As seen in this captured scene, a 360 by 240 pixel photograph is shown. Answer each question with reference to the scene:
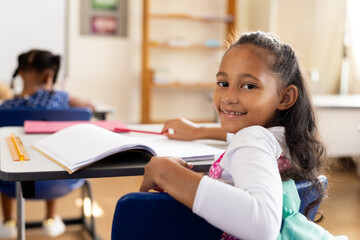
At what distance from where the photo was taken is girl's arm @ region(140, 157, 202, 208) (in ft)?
2.06

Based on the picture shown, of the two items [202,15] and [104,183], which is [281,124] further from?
[202,15]

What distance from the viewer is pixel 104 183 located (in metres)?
3.10

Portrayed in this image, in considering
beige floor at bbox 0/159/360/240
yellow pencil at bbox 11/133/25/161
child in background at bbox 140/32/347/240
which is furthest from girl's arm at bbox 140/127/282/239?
beige floor at bbox 0/159/360/240

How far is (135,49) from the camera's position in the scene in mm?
5199

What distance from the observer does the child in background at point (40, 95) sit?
2006 millimetres

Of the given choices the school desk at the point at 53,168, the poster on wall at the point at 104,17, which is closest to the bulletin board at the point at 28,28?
the poster on wall at the point at 104,17

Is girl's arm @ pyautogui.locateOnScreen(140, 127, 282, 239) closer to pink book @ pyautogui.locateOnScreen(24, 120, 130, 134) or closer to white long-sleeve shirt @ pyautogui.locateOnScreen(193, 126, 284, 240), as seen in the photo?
white long-sleeve shirt @ pyautogui.locateOnScreen(193, 126, 284, 240)

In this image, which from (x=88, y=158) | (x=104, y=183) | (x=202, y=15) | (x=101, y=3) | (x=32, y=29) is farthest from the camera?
(x=202, y=15)

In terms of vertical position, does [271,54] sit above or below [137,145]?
above

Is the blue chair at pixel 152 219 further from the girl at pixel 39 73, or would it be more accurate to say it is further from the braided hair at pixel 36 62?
the braided hair at pixel 36 62

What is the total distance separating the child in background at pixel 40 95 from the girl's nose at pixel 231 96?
4.58ft

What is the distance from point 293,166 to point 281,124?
122mm

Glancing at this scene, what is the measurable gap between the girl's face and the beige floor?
124 cm

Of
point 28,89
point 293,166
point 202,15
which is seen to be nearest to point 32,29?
point 202,15
